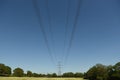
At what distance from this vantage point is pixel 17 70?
17450 centimetres

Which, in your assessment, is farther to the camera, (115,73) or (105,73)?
(105,73)

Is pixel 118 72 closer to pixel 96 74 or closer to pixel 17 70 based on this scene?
pixel 96 74

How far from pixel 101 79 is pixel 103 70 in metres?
10.8

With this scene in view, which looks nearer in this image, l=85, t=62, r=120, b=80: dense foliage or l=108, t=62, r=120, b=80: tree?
l=108, t=62, r=120, b=80: tree

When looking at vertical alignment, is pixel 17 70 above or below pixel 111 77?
above

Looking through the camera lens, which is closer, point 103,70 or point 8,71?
point 103,70

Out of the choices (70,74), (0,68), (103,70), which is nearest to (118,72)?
(103,70)

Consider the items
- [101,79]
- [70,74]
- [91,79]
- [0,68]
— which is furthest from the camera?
[70,74]

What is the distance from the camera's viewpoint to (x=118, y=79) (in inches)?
2746

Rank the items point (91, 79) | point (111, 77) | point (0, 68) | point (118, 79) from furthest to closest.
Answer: point (0, 68) → point (91, 79) → point (111, 77) → point (118, 79)

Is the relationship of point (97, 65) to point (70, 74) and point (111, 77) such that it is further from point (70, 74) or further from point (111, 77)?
point (70, 74)

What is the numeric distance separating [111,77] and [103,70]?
27.5m

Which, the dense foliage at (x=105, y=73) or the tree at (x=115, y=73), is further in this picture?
the dense foliage at (x=105, y=73)

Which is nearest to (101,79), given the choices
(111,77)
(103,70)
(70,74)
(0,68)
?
(103,70)
